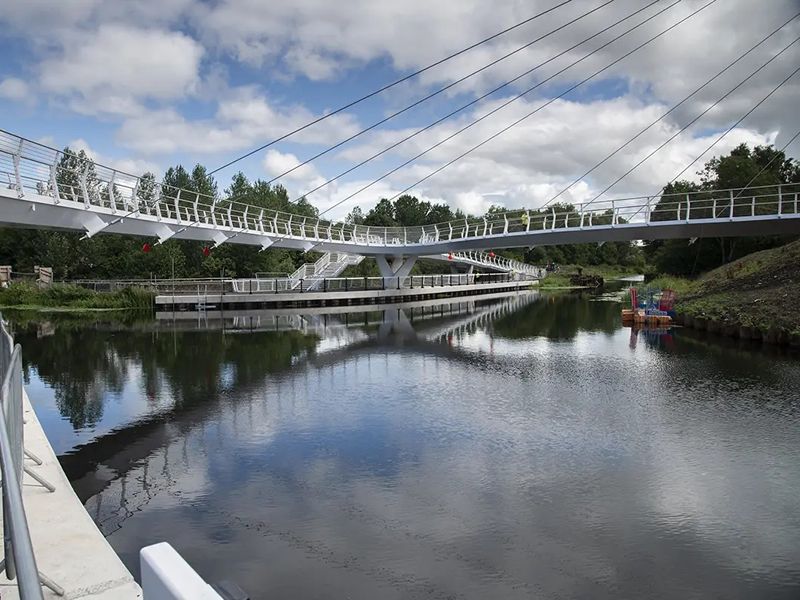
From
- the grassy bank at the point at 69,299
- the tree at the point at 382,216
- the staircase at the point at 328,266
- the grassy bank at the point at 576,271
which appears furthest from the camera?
the tree at the point at 382,216

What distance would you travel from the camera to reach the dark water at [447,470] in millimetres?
6465

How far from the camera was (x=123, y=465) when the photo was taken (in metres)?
9.84

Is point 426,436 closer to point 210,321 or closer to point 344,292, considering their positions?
point 210,321

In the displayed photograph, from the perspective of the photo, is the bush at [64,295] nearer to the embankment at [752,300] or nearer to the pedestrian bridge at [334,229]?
the pedestrian bridge at [334,229]

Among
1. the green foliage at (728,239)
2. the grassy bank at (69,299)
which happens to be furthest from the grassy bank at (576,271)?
the grassy bank at (69,299)

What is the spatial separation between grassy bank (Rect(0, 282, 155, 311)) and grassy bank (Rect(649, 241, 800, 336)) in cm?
3369

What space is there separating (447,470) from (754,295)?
76.5 ft

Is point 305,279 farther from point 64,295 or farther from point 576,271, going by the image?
point 576,271

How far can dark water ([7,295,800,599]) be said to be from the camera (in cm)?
646

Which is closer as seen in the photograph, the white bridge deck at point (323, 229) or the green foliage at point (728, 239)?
the white bridge deck at point (323, 229)

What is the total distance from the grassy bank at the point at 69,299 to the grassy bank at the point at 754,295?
111ft

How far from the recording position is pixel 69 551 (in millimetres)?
5070

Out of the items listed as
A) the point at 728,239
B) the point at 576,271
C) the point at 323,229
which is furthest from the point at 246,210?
the point at 576,271

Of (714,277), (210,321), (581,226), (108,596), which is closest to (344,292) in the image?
(210,321)
